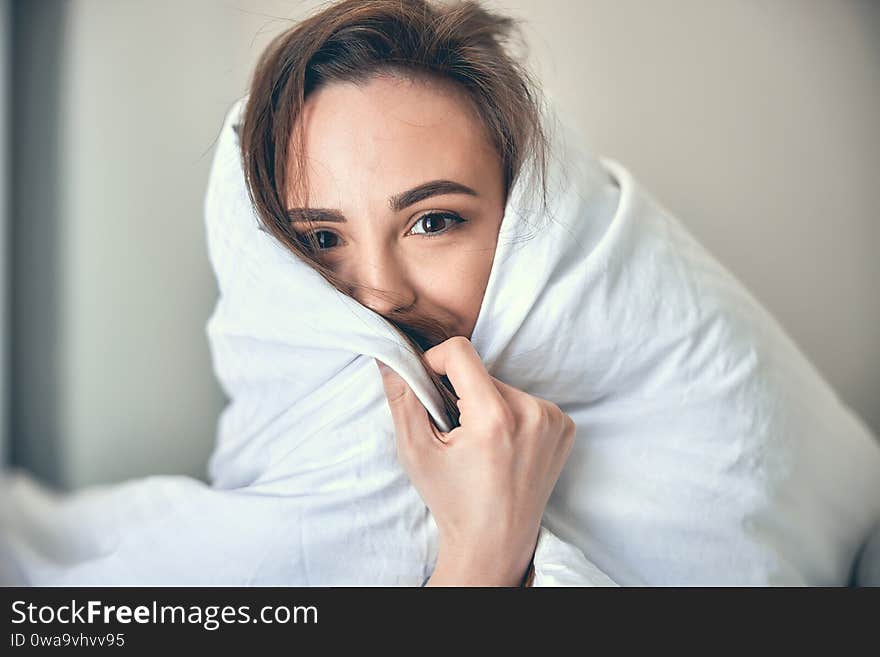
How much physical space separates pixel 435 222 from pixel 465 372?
15 cm

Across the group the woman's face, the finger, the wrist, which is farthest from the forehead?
the wrist

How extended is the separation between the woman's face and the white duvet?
0.03 m

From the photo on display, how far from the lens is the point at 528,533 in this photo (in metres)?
0.57

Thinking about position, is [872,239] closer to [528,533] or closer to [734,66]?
[734,66]

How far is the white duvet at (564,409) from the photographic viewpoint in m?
0.61

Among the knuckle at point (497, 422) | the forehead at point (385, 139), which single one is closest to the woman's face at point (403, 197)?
the forehead at point (385, 139)

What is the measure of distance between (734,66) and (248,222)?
1.69 ft

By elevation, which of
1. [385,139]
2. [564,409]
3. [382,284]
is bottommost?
[564,409]

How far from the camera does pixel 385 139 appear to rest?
60 cm

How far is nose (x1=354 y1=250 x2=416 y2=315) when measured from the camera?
23.7 inches

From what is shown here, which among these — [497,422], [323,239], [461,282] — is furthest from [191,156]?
[497,422]

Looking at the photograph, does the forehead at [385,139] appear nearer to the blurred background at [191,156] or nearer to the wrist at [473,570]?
the blurred background at [191,156]

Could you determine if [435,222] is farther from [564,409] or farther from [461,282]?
[564,409]
